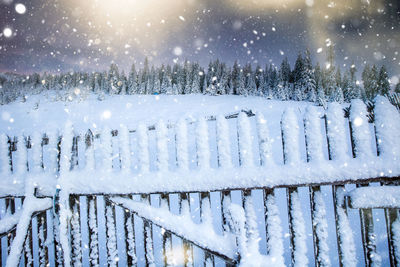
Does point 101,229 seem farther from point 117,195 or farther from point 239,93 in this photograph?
point 239,93

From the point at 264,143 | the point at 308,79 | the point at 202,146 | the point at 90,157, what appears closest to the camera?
the point at 264,143

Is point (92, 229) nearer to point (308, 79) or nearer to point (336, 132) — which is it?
point (336, 132)

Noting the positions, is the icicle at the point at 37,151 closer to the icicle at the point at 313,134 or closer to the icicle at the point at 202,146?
the icicle at the point at 202,146

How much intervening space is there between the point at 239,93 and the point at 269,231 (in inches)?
2072

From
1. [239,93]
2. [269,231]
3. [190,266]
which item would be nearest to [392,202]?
[269,231]

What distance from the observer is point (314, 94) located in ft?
139

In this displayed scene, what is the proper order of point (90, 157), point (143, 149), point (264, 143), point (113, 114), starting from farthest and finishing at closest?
point (113, 114) → point (90, 157) → point (143, 149) → point (264, 143)

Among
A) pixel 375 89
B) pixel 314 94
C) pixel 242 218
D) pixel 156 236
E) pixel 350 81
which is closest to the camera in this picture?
pixel 242 218

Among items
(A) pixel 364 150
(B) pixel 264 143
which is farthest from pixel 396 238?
(B) pixel 264 143

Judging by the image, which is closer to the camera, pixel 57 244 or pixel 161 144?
pixel 161 144

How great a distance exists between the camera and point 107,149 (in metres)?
2.90

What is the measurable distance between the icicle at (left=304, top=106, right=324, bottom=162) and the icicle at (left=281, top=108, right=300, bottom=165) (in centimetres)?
11

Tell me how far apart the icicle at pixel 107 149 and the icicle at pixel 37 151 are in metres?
1.04

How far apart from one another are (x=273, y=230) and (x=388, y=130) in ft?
5.05
